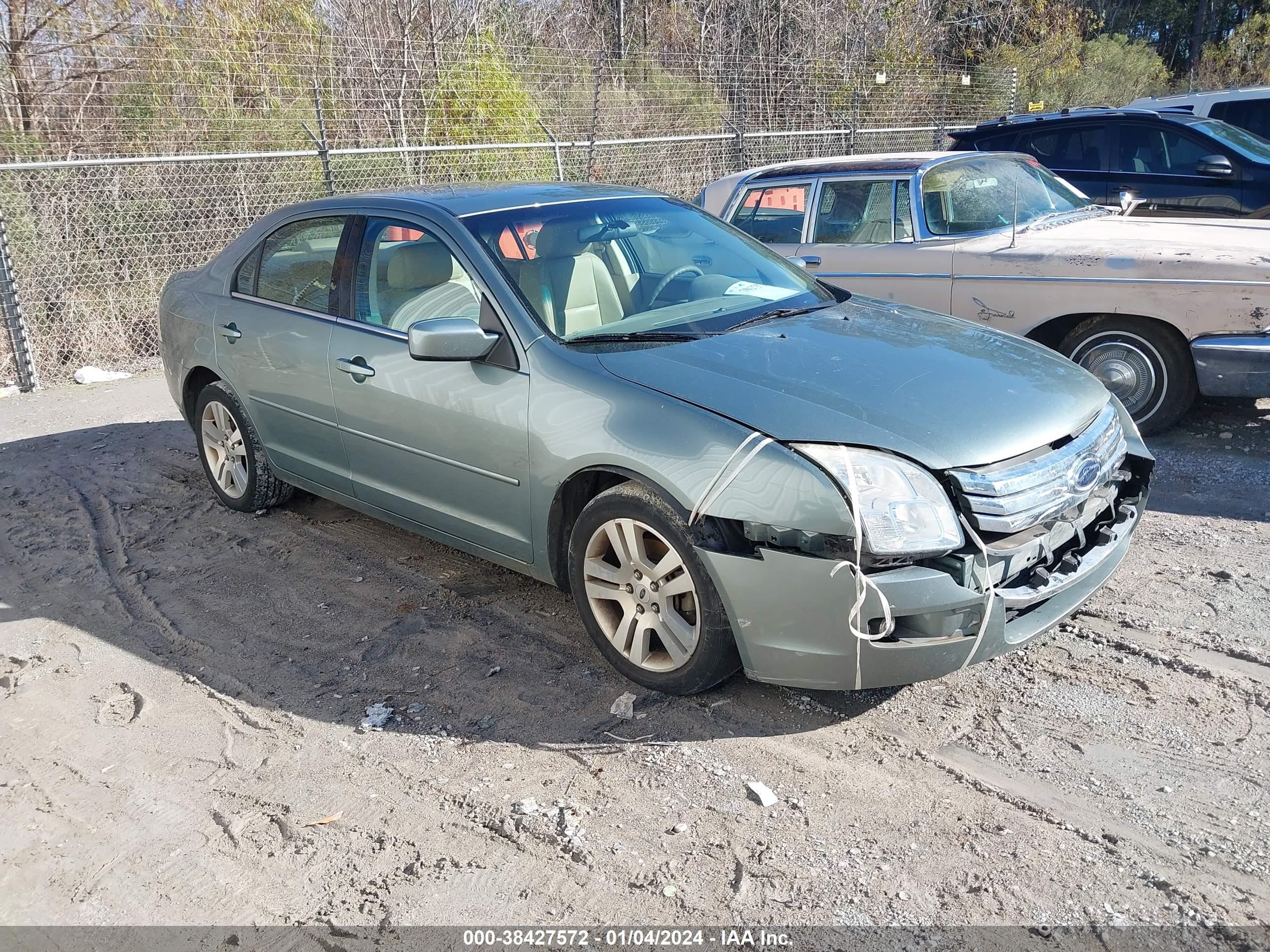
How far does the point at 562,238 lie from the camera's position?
437 cm

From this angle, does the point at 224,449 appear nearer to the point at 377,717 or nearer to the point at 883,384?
the point at 377,717

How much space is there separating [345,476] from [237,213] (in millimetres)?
7114

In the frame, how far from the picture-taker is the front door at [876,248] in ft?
21.9

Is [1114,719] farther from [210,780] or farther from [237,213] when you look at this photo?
[237,213]

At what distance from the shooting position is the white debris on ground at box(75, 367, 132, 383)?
9.42 meters

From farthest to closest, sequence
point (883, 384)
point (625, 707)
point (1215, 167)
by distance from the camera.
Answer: point (1215, 167) → point (625, 707) → point (883, 384)

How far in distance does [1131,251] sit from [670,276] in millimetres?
3174

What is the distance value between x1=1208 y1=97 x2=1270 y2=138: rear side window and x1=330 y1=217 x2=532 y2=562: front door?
10.4 m

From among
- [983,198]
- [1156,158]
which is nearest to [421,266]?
[983,198]

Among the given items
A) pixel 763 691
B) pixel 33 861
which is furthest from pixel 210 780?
pixel 763 691

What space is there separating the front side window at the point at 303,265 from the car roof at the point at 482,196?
0.11m

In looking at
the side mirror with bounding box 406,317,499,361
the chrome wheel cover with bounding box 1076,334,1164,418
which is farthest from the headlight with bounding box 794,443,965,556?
the chrome wheel cover with bounding box 1076,334,1164,418

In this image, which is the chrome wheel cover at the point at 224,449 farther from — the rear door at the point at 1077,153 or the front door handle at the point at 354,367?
the rear door at the point at 1077,153

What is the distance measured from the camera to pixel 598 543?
3.77 metres
